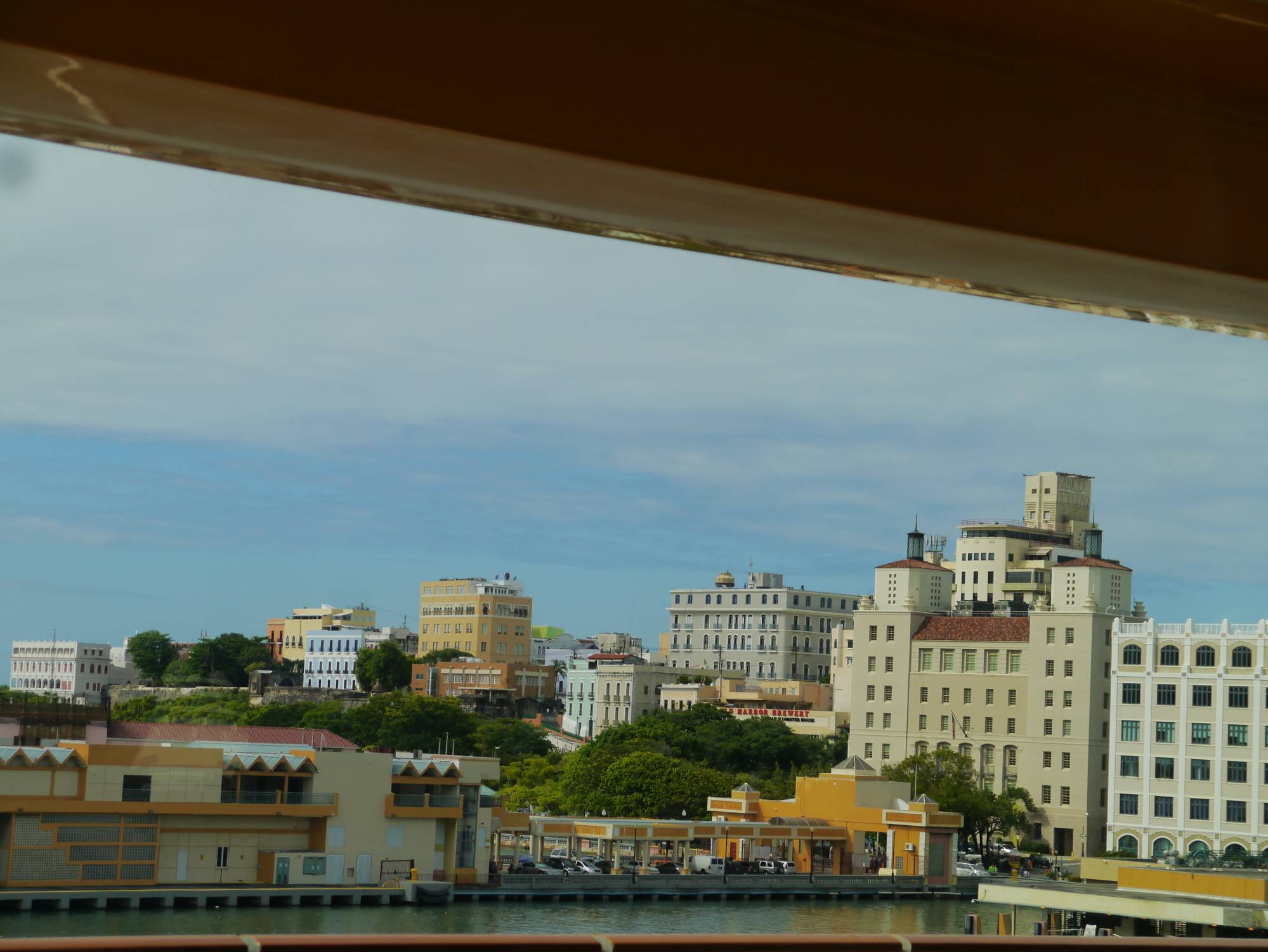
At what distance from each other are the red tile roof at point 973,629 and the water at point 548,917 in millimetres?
14892

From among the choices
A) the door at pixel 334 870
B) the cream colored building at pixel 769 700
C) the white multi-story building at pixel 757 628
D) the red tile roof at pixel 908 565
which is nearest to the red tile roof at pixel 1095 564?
the red tile roof at pixel 908 565

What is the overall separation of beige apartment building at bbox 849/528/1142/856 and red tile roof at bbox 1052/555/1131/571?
0.02m

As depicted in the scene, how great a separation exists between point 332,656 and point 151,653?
9328 mm

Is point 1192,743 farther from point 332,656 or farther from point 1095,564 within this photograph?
point 332,656

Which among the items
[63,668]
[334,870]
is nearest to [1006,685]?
[63,668]

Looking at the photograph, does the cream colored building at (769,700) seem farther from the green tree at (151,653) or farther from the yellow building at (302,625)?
the green tree at (151,653)

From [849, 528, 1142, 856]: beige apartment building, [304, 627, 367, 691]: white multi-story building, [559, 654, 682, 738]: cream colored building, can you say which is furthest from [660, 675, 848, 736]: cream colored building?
[304, 627, 367, 691]: white multi-story building

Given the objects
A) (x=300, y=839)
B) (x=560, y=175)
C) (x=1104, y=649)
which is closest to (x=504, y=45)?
(x=560, y=175)

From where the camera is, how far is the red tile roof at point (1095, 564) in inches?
1067

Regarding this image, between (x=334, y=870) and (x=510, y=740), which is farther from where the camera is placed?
(x=510, y=740)

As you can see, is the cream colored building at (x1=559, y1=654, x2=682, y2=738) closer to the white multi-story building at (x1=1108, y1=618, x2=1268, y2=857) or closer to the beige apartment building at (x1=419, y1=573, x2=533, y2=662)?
the beige apartment building at (x1=419, y1=573, x2=533, y2=662)

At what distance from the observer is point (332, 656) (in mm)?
20953

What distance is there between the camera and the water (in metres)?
4.80

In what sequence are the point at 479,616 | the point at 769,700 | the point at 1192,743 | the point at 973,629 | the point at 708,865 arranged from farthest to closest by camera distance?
the point at 769,700 < the point at 973,629 < the point at 479,616 < the point at 1192,743 < the point at 708,865
